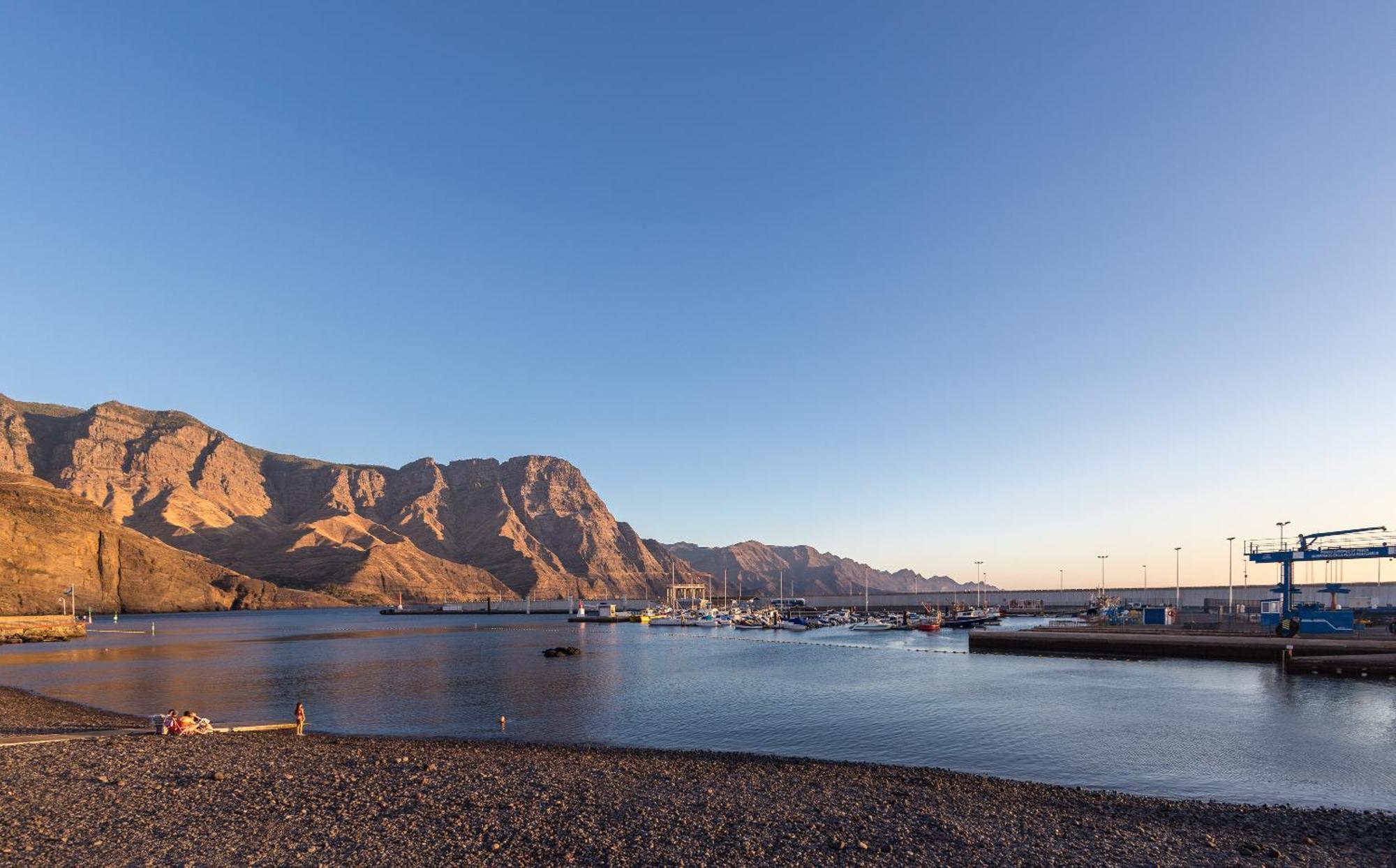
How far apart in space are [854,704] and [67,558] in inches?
7535

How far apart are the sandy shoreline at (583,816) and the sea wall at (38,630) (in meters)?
103

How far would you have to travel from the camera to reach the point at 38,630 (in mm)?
103250

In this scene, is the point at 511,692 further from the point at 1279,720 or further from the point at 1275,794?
the point at 1279,720

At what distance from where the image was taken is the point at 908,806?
21016mm

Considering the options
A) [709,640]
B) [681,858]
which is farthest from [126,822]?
[709,640]

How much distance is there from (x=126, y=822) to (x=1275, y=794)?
1388 inches

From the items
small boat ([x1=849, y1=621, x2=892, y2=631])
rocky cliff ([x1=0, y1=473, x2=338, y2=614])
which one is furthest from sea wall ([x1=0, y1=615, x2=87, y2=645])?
small boat ([x1=849, y1=621, x2=892, y2=631])

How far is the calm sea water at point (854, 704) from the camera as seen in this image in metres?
28.9

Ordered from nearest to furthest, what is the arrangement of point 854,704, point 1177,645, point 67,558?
point 854,704, point 1177,645, point 67,558

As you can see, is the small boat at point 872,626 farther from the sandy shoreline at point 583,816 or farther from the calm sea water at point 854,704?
the sandy shoreline at point 583,816

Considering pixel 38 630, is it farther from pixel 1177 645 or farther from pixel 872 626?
pixel 1177 645

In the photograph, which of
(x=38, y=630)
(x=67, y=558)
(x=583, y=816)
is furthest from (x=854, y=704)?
(x=67, y=558)

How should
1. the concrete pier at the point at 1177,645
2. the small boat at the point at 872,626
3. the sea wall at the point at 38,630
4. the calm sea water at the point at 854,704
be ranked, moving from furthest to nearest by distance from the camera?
the small boat at the point at 872,626, the sea wall at the point at 38,630, the concrete pier at the point at 1177,645, the calm sea water at the point at 854,704

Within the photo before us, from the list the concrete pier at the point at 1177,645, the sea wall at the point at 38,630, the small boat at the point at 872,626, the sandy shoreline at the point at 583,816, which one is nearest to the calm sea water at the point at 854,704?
the concrete pier at the point at 1177,645
